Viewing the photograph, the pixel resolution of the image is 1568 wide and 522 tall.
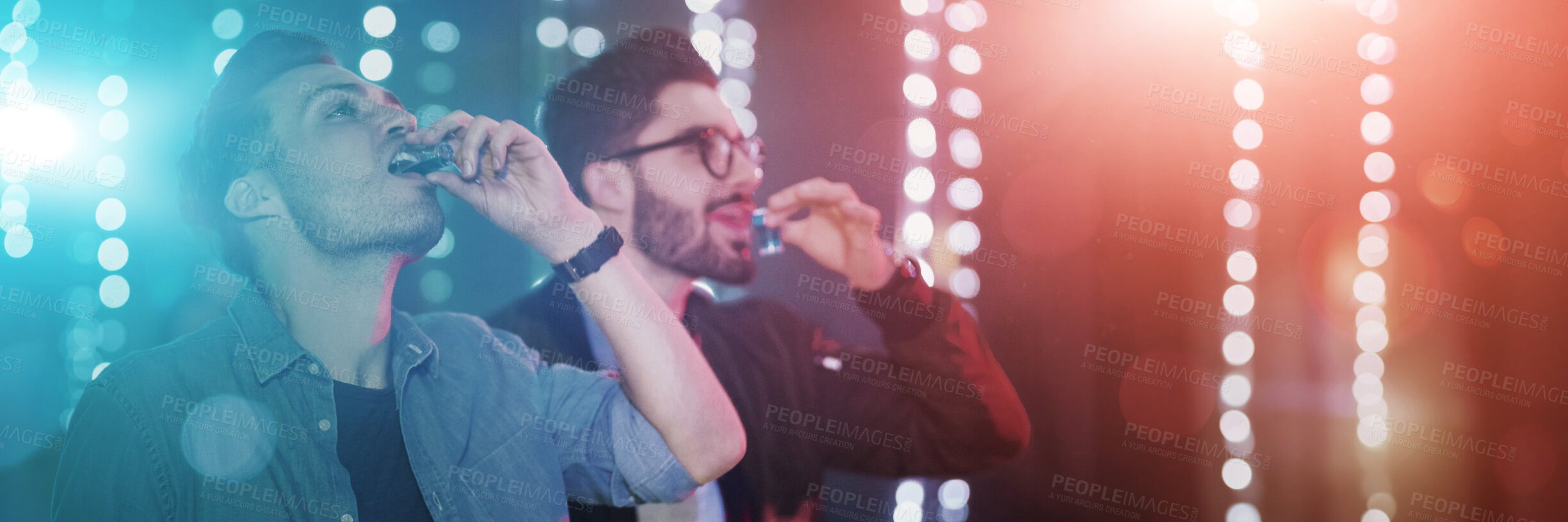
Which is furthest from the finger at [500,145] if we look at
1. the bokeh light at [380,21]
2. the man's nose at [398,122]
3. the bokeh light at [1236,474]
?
the bokeh light at [1236,474]

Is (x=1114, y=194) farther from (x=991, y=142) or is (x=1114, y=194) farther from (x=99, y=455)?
(x=99, y=455)

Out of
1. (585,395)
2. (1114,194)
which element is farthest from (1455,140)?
(585,395)

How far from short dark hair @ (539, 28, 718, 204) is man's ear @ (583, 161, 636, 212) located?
17 mm

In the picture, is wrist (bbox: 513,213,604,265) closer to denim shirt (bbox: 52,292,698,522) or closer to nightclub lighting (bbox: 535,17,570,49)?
denim shirt (bbox: 52,292,698,522)

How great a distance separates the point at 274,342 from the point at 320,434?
0.24 m

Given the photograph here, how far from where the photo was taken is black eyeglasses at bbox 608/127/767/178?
1742 mm

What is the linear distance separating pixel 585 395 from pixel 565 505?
Result: 0.89ft

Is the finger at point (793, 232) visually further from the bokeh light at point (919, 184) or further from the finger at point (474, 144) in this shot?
the finger at point (474, 144)

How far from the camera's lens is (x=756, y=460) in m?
1.75

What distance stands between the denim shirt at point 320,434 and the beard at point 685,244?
35cm

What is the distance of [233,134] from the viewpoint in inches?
63.8

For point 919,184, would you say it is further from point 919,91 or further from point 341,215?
point 341,215

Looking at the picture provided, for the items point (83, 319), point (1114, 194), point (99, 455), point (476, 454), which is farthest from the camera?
point (1114, 194)

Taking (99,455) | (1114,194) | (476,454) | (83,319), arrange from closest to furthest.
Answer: (99,455) < (476,454) < (83,319) < (1114,194)
